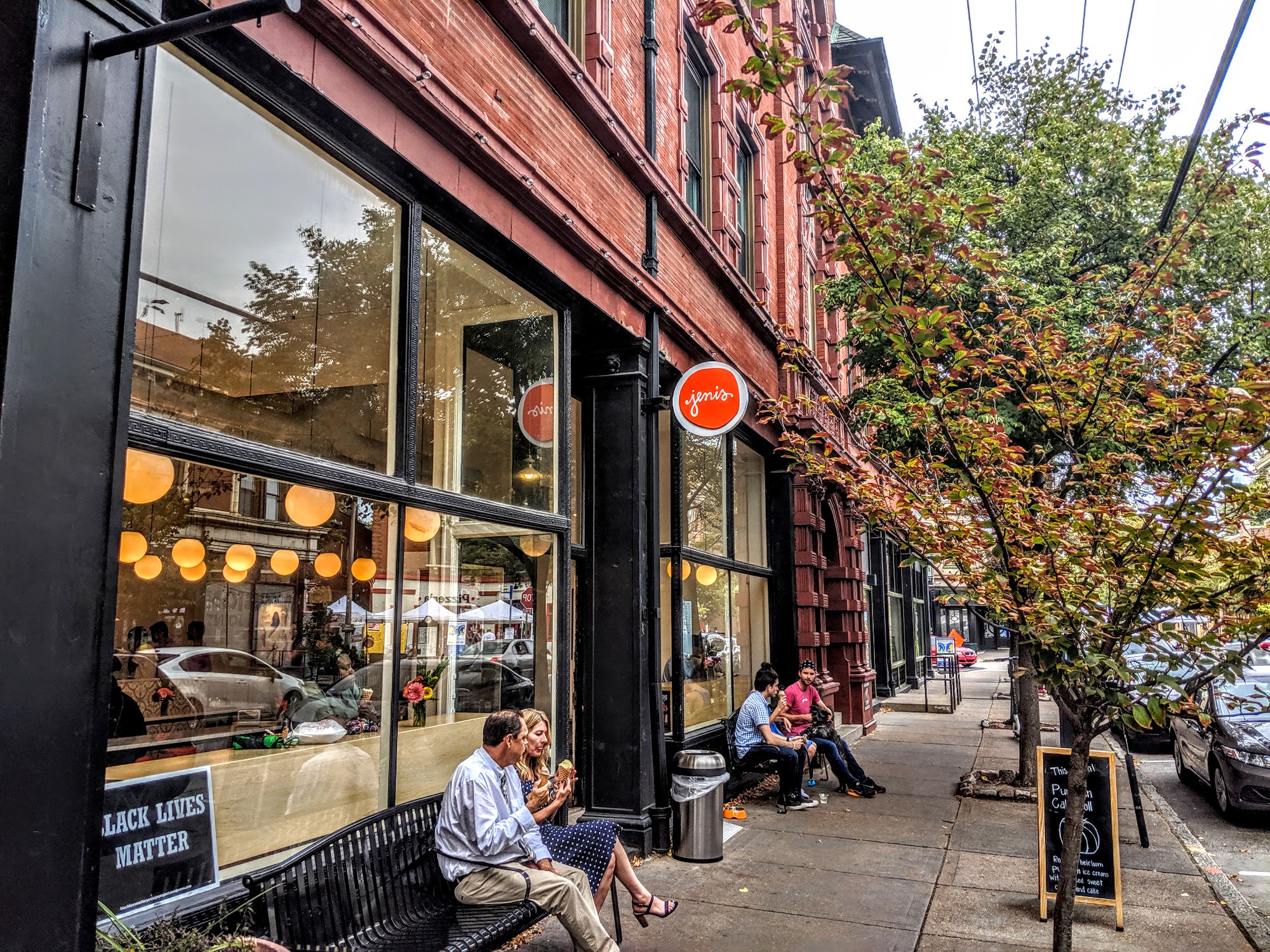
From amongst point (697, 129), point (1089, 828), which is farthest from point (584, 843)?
point (697, 129)

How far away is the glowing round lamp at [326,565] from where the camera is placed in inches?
196

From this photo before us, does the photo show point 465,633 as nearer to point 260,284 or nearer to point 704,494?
point 260,284

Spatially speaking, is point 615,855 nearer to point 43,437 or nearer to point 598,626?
point 598,626

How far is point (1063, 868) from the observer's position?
5078 millimetres

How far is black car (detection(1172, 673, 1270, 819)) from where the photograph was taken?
9703mm

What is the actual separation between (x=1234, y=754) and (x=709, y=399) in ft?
22.8

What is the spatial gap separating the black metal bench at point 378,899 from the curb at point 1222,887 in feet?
15.8

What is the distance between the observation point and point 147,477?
407cm

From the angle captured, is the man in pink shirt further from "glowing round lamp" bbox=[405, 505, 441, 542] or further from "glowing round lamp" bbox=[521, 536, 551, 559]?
"glowing round lamp" bbox=[405, 505, 441, 542]

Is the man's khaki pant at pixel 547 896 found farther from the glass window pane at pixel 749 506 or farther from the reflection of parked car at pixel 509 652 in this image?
the glass window pane at pixel 749 506

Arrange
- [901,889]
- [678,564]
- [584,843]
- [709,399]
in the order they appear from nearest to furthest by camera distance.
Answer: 1. [584,843]
2. [901,889]
3. [709,399]
4. [678,564]

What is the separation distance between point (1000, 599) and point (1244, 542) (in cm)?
125

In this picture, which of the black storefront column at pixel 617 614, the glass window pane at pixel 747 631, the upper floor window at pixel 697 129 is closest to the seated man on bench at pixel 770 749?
the glass window pane at pixel 747 631

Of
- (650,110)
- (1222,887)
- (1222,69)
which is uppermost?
(650,110)
